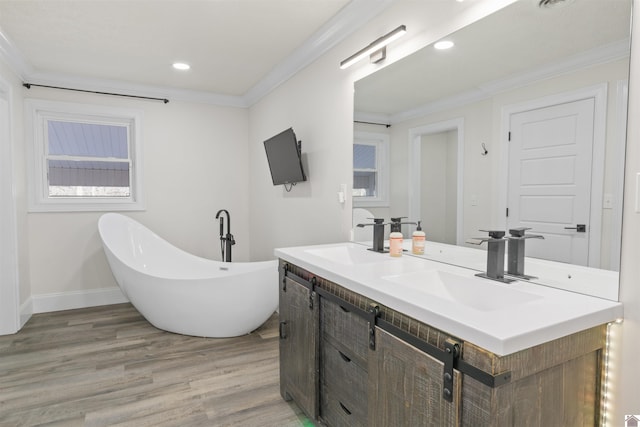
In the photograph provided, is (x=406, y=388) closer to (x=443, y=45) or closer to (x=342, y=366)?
(x=342, y=366)

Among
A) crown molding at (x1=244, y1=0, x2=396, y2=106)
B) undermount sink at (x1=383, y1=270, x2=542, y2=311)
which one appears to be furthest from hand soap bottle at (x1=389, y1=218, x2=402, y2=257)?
crown molding at (x1=244, y1=0, x2=396, y2=106)

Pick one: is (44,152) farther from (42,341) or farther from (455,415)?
(455,415)

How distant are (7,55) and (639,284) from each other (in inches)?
171

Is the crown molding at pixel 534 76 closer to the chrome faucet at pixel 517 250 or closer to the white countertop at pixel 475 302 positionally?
the chrome faucet at pixel 517 250

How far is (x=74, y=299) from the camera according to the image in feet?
12.7

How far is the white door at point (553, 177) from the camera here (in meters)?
1.25

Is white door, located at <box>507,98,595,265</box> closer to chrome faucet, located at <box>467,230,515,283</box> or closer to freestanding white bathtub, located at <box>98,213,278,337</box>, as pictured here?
chrome faucet, located at <box>467,230,515,283</box>

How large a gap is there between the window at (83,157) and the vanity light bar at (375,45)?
9.12 ft

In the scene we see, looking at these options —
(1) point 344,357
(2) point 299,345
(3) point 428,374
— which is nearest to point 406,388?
(3) point 428,374

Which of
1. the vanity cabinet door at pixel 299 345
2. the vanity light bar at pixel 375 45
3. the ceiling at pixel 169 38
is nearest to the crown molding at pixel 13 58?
the ceiling at pixel 169 38

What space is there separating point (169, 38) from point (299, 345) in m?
2.47

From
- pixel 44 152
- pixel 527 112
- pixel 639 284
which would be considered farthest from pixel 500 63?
pixel 44 152

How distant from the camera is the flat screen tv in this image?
120 inches

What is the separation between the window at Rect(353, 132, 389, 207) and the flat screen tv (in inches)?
28.5
